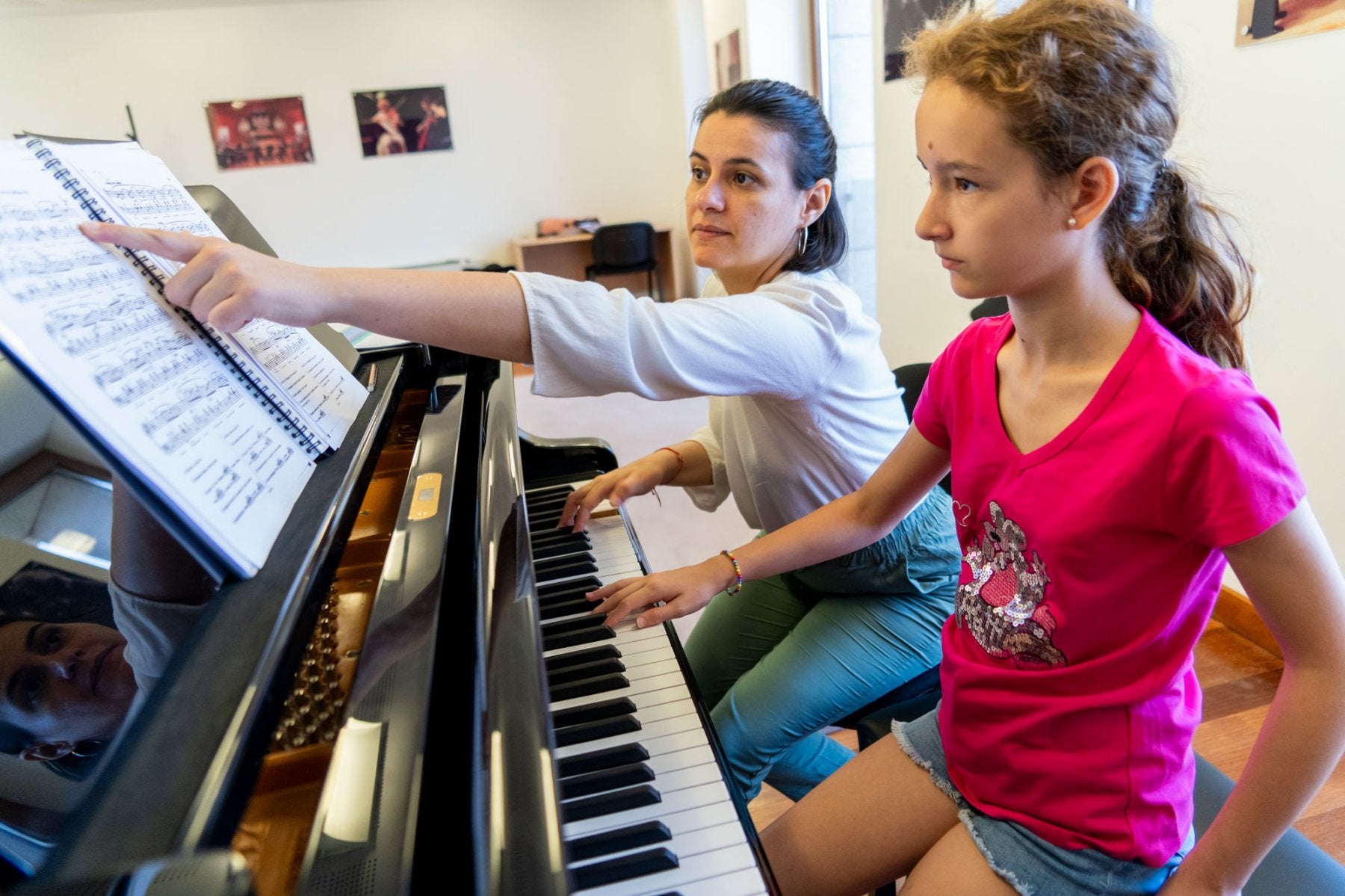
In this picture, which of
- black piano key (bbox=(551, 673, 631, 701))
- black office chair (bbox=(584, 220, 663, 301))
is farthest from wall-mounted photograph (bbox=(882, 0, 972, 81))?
black office chair (bbox=(584, 220, 663, 301))

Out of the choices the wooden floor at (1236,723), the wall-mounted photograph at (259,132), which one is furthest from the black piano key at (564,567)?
the wall-mounted photograph at (259,132)

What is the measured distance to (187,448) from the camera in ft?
2.15

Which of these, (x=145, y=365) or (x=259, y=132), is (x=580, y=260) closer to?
(x=259, y=132)

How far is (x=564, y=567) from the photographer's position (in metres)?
1.18

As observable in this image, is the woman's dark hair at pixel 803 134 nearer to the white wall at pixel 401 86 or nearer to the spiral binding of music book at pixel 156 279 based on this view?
the spiral binding of music book at pixel 156 279

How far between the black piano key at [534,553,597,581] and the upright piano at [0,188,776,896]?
0.02 meters

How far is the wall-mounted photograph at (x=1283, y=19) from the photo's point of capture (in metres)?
1.79

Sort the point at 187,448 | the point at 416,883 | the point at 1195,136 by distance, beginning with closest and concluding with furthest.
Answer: the point at 416,883, the point at 187,448, the point at 1195,136

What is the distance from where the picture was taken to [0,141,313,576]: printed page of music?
0.59 meters

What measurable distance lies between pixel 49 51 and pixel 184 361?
842 centimetres

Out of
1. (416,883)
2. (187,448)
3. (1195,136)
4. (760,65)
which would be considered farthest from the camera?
(760,65)

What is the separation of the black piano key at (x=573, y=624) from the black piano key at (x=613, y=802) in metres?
0.28

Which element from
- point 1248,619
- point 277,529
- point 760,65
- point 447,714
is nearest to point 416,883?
point 447,714

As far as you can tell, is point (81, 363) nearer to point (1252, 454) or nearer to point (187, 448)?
point (187, 448)
